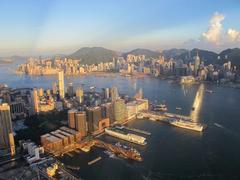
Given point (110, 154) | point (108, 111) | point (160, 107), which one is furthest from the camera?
point (160, 107)

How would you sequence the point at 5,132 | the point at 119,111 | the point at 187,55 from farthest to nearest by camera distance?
the point at 187,55 < the point at 119,111 < the point at 5,132

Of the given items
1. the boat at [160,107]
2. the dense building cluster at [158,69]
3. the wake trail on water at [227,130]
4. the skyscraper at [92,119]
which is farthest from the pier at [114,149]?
the dense building cluster at [158,69]

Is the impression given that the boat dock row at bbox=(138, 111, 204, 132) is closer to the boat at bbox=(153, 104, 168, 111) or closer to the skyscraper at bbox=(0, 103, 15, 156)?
the boat at bbox=(153, 104, 168, 111)

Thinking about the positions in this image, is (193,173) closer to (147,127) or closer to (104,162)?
(104,162)

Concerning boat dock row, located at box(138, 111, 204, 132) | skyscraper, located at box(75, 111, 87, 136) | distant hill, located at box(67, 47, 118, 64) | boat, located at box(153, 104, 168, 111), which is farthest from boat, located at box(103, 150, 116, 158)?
distant hill, located at box(67, 47, 118, 64)

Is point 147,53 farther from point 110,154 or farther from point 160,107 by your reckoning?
point 110,154

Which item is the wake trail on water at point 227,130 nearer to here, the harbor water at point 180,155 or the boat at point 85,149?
the harbor water at point 180,155

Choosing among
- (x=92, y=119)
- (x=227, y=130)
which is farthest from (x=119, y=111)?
(x=227, y=130)
